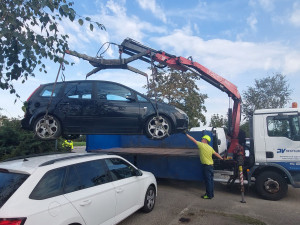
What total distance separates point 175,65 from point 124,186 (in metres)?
4.10

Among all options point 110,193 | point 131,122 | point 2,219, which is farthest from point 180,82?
point 2,219

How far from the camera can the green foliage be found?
24.8 feet

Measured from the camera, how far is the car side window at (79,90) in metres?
5.11

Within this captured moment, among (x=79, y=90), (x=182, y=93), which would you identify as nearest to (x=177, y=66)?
(x=79, y=90)

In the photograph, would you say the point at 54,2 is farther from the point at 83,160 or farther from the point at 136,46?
the point at 136,46

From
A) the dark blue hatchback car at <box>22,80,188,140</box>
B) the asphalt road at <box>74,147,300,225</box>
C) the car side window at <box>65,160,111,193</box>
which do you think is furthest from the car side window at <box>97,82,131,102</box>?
the asphalt road at <box>74,147,300,225</box>

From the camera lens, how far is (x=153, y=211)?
539 cm

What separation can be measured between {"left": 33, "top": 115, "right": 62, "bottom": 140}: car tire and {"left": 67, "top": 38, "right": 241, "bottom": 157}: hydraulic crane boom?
1490mm

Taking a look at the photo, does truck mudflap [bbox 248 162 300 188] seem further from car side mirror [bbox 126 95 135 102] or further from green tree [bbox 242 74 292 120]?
green tree [bbox 242 74 292 120]

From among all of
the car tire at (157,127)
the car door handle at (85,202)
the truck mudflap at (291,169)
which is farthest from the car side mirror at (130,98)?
the truck mudflap at (291,169)

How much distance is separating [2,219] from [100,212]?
54.3 inches

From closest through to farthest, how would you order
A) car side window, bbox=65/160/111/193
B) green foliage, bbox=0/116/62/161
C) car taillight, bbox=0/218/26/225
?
car taillight, bbox=0/218/26/225, car side window, bbox=65/160/111/193, green foliage, bbox=0/116/62/161

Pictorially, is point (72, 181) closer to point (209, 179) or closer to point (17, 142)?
point (209, 179)

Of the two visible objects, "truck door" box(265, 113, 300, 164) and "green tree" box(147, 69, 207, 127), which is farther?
"green tree" box(147, 69, 207, 127)
